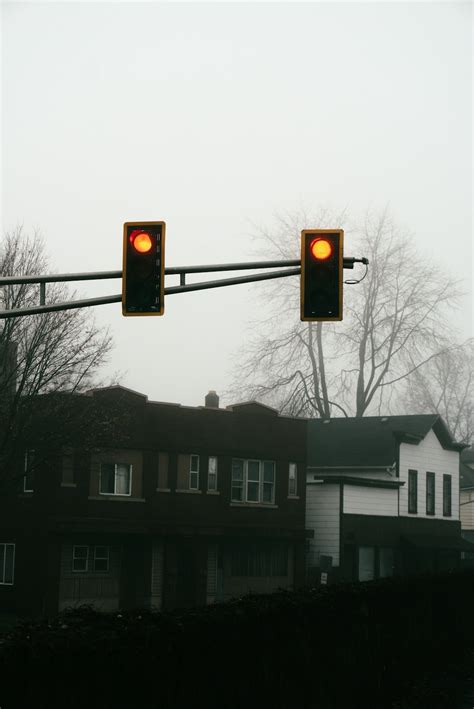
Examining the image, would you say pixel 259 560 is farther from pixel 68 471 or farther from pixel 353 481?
pixel 68 471

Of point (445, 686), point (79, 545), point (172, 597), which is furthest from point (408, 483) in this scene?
point (445, 686)

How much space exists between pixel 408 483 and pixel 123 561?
15961 millimetres

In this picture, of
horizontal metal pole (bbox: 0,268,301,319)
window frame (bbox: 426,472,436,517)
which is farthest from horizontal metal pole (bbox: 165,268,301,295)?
window frame (bbox: 426,472,436,517)

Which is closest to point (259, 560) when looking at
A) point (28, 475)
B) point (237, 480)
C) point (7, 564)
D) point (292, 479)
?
point (237, 480)

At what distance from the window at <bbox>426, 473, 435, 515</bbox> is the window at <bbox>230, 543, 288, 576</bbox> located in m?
8.80

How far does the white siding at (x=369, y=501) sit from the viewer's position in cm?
5228

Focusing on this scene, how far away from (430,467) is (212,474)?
1304 centimetres

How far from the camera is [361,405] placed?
70250 millimetres

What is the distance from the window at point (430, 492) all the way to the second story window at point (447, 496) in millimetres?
1155

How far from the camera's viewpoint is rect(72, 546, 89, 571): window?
45625mm

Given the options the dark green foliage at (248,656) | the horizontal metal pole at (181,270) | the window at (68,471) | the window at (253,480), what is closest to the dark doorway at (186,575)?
the window at (253,480)

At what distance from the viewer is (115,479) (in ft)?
155

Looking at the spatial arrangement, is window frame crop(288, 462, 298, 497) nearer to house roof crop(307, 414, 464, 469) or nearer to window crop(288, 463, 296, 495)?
window crop(288, 463, 296, 495)

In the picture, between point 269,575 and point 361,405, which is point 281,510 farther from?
point 361,405
